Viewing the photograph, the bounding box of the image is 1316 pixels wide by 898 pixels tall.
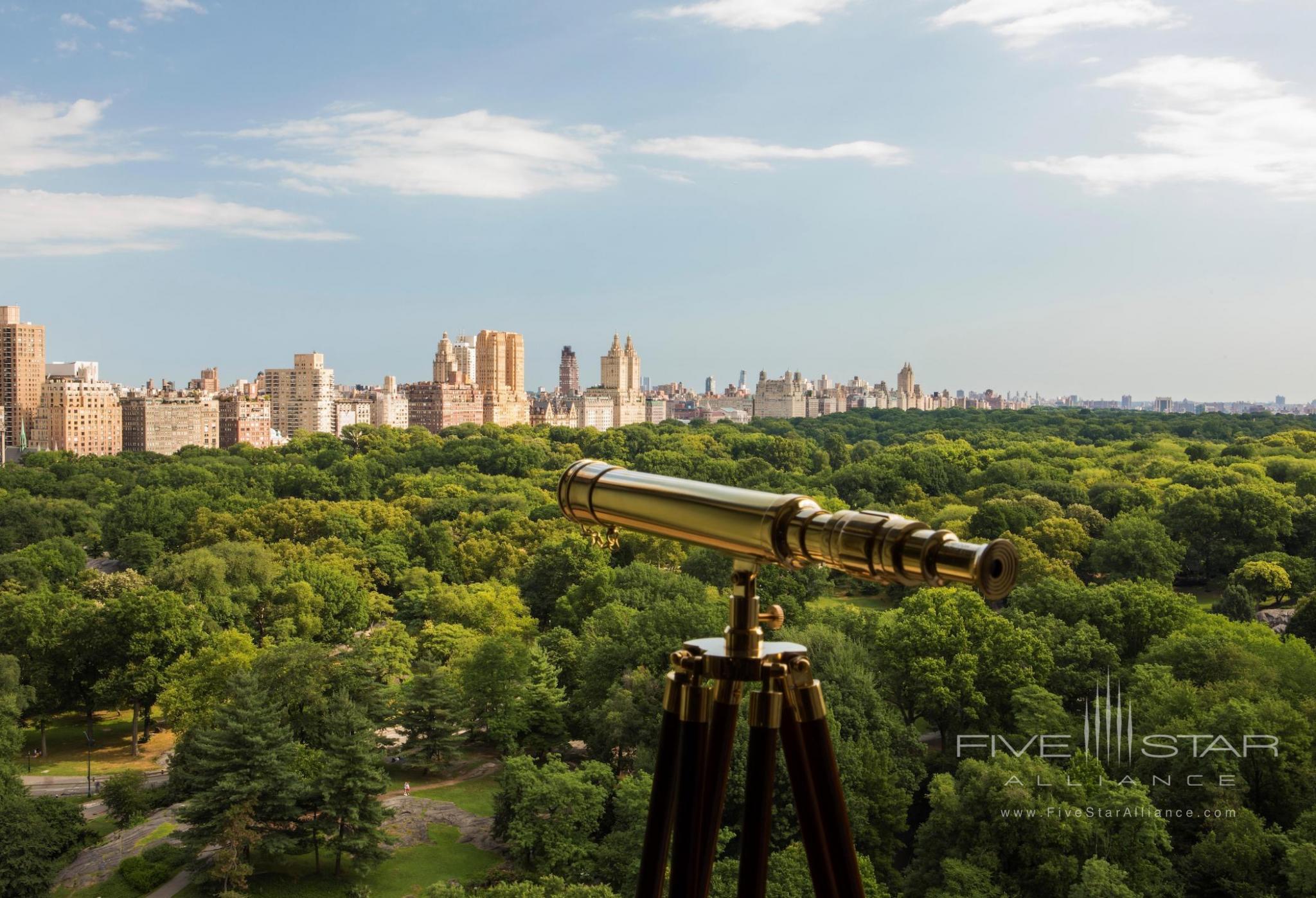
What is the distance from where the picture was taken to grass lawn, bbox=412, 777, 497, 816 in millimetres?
17656

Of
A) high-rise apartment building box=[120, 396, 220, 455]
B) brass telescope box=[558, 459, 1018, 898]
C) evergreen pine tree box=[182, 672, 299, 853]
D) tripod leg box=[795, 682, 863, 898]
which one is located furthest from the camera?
high-rise apartment building box=[120, 396, 220, 455]

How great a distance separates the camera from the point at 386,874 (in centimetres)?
1561

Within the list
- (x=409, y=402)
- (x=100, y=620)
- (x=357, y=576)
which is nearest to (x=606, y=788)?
(x=100, y=620)

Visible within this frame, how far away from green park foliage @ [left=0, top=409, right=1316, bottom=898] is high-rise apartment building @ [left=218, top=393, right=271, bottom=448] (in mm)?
50100

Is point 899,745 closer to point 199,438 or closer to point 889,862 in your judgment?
point 889,862

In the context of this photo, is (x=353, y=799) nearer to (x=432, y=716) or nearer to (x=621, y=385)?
(x=432, y=716)

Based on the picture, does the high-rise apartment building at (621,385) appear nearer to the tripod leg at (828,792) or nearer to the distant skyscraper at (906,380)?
the distant skyscraper at (906,380)

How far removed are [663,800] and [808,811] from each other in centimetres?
38

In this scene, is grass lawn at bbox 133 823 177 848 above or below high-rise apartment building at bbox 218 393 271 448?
below

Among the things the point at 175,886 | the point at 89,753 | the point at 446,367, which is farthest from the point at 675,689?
the point at 446,367

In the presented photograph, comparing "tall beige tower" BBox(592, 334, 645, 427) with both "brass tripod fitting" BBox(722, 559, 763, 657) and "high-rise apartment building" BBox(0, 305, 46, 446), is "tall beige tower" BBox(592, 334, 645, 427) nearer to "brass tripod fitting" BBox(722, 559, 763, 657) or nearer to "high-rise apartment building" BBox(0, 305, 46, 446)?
"high-rise apartment building" BBox(0, 305, 46, 446)

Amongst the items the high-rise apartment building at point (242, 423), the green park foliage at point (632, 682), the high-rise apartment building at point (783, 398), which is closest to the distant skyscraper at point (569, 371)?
the high-rise apartment building at point (783, 398)

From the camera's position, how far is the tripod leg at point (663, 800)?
2662 mm

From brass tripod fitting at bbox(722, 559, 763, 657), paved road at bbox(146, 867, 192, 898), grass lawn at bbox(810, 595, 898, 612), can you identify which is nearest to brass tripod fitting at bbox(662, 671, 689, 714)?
brass tripod fitting at bbox(722, 559, 763, 657)
